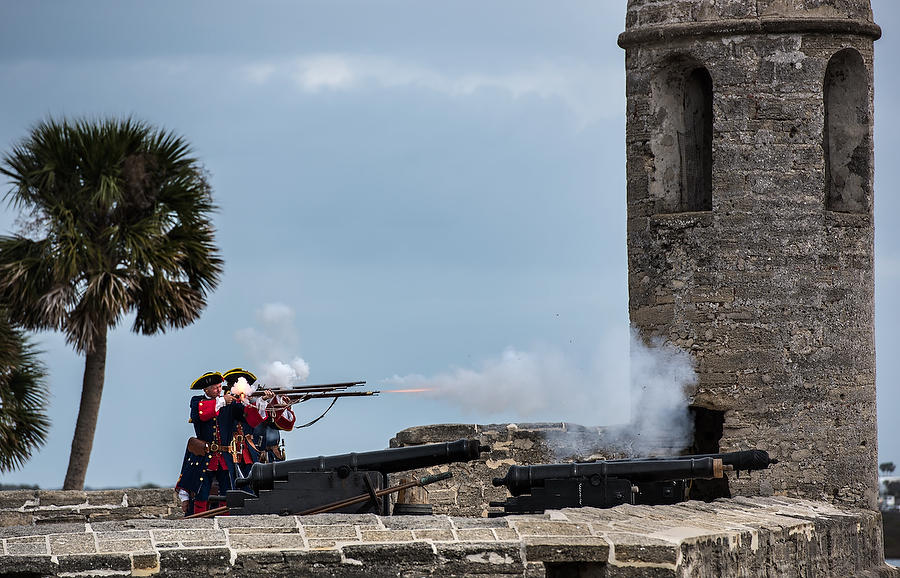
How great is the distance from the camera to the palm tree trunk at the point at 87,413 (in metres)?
23.4

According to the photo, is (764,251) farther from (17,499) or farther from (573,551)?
(17,499)

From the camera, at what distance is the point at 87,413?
23.8 metres

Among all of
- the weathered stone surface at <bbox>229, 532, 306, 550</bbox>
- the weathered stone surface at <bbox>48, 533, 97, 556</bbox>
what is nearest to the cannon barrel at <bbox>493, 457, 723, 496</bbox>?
the weathered stone surface at <bbox>229, 532, 306, 550</bbox>

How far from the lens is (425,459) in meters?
12.2

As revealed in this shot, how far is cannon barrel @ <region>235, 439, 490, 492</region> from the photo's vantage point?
1190 cm

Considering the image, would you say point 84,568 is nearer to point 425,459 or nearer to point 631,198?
point 425,459

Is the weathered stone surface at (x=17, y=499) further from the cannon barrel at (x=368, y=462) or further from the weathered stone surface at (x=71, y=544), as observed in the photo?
the weathered stone surface at (x=71, y=544)

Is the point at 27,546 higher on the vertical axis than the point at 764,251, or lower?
lower

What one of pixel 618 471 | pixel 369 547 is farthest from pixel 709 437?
pixel 369 547

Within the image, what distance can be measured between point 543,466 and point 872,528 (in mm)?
4038

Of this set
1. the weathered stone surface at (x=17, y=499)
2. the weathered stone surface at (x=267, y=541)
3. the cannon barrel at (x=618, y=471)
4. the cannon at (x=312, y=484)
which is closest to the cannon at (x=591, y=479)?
the cannon barrel at (x=618, y=471)

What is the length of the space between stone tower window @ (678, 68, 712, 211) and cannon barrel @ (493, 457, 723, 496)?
413 centimetres

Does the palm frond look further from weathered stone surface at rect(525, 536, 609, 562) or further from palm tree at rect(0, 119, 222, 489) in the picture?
weathered stone surface at rect(525, 536, 609, 562)

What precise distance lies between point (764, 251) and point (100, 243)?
11122 mm
